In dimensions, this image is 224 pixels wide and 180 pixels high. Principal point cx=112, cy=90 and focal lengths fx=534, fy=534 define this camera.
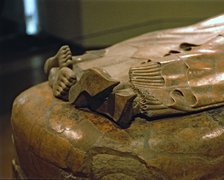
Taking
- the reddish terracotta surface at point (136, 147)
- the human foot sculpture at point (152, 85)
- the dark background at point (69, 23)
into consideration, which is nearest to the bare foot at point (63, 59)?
the human foot sculpture at point (152, 85)

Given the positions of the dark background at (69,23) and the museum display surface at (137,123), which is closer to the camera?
the museum display surface at (137,123)

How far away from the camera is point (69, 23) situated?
12.1 ft

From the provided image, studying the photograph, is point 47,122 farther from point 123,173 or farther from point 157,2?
point 157,2

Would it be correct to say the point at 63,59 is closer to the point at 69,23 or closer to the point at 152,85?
the point at 152,85

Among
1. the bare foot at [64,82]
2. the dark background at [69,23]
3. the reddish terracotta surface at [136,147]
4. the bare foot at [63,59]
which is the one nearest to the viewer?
the reddish terracotta surface at [136,147]

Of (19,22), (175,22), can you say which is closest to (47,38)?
(19,22)

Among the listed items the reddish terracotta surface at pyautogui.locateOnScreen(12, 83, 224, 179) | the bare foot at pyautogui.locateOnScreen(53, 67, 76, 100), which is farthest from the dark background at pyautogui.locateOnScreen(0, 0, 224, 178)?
the reddish terracotta surface at pyautogui.locateOnScreen(12, 83, 224, 179)

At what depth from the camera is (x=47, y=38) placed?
3.70 meters

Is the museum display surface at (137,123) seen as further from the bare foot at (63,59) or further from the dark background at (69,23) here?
the dark background at (69,23)

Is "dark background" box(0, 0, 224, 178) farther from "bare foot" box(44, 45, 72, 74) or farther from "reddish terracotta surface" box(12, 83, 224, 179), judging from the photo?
"reddish terracotta surface" box(12, 83, 224, 179)

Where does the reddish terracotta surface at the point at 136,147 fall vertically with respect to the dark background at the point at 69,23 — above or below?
above

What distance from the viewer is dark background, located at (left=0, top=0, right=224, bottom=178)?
134 inches

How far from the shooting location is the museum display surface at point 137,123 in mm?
1430

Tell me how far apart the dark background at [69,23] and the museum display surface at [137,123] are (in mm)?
1692
